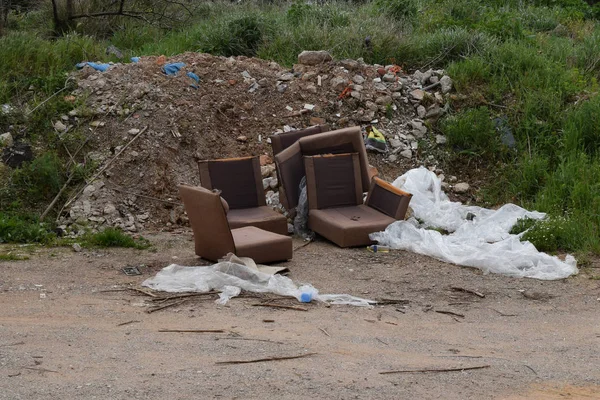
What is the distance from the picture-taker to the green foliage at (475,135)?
1155 cm

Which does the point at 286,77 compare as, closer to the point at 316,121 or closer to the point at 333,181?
the point at 316,121

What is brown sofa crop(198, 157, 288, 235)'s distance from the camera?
374 inches

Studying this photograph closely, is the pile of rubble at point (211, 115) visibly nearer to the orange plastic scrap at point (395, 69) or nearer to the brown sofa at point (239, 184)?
the orange plastic scrap at point (395, 69)

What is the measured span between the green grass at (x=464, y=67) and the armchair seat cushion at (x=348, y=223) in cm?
166

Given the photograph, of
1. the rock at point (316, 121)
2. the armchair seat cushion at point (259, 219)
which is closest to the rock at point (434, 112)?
the rock at point (316, 121)

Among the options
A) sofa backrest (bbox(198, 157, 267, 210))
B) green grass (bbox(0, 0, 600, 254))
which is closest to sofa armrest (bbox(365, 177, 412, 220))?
sofa backrest (bbox(198, 157, 267, 210))

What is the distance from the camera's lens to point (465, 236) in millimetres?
9352

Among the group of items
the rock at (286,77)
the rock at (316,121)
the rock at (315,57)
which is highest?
the rock at (315,57)

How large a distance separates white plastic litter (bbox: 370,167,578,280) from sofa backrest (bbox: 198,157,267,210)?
4.75ft

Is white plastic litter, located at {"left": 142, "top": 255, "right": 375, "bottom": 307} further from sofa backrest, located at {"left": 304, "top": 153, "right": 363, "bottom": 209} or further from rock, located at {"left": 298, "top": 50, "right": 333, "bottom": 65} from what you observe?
rock, located at {"left": 298, "top": 50, "right": 333, "bottom": 65}

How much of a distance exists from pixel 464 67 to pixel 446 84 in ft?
1.43

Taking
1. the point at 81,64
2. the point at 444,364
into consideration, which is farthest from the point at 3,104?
the point at 444,364

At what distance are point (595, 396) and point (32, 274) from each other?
5025mm

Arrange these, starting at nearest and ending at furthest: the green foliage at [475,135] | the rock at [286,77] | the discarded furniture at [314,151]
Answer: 1. the discarded furniture at [314,151]
2. the green foliage at [475,135]
3. the rock at [286,77]
